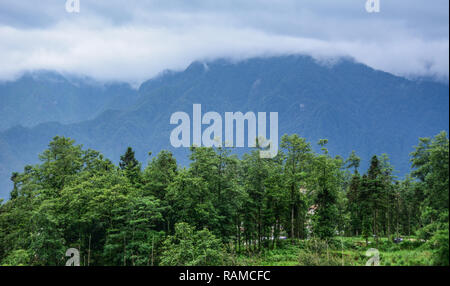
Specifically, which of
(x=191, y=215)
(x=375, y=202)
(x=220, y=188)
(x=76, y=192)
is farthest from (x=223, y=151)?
(x=375, y=202)

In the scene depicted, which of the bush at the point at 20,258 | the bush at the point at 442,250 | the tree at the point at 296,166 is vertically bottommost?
the bush at the point at 20,258

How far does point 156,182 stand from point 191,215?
3.35 metres

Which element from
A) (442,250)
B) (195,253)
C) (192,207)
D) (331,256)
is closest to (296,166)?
(192,207)

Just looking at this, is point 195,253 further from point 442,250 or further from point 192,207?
Answer: point 442,250

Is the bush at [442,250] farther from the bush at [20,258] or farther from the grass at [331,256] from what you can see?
the bush at [20,258]

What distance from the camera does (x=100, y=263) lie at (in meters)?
20.1

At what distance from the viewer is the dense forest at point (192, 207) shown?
56.6 feet

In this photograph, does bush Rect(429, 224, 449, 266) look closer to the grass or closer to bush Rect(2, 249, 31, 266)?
the grass

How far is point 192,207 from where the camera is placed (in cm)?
2075

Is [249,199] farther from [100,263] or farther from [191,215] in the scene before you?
[100,263]

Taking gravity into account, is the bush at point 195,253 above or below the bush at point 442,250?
below

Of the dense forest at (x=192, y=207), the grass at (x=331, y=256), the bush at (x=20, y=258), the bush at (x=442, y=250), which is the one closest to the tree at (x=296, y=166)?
the dense forest at (x=192, y=207)

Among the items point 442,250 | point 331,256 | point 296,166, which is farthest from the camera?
point 296,166

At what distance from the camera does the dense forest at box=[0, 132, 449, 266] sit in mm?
17266
